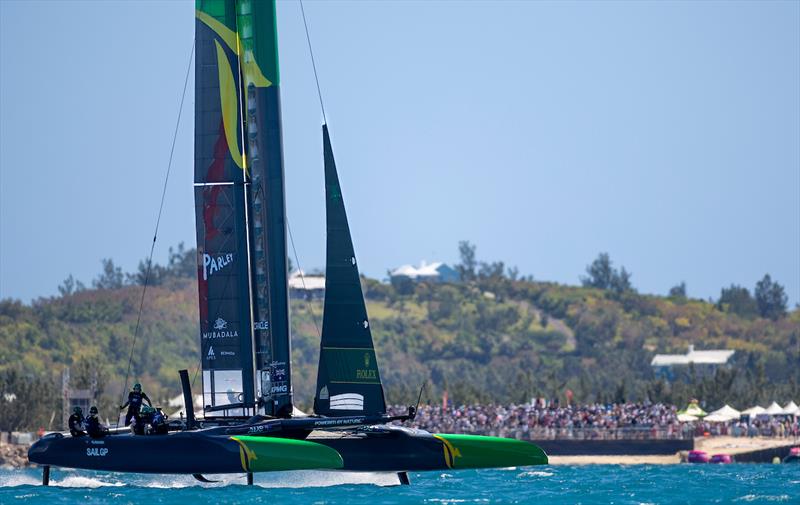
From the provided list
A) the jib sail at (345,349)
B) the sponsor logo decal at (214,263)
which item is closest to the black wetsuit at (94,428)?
the sponsor logo decal at (214,263)

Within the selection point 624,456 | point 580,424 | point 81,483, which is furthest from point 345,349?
point 580,424

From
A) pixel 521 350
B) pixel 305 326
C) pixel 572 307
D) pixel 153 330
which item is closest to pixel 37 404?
pixel 153 330

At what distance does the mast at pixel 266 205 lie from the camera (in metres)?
33.1

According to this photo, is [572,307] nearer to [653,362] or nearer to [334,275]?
[653,362]

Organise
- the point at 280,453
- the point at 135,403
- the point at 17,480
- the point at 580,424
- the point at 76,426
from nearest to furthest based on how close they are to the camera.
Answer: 1. the point at 280,453
2. the point at 135,403
3. the point at 76,426
4. the point at 17,480
5. the point at 580,424

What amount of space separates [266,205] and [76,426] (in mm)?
5857

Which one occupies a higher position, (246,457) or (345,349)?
(345,349)

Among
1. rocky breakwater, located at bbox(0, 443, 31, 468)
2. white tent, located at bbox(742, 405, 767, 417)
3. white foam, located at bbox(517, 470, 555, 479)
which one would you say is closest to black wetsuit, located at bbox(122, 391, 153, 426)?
white foam, located at bbox(517, 470, 555, 479)

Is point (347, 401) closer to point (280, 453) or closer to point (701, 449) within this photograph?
point (280, 453)

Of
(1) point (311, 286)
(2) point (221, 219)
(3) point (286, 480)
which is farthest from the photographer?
(1) point (311, 286)

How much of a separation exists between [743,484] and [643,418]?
78.1ft

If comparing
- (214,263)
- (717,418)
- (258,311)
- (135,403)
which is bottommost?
(717,418)

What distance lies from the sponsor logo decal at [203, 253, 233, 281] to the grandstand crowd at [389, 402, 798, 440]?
26824 mm

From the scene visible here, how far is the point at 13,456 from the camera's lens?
5841 cm
